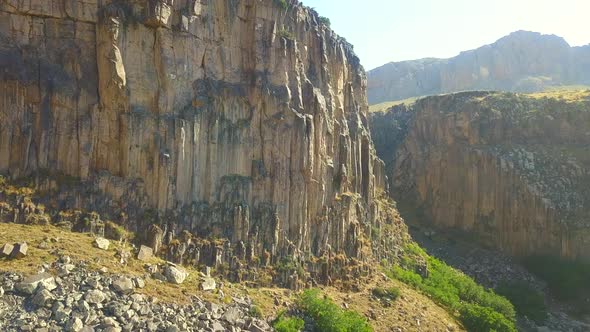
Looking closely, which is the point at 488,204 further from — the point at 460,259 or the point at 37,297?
the point at 37,297

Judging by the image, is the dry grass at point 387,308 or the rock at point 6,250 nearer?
the rock at point 6,250

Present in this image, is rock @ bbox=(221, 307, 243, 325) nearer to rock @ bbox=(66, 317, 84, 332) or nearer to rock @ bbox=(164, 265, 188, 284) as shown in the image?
rock @ bbox=(164, 265, 188, 284)

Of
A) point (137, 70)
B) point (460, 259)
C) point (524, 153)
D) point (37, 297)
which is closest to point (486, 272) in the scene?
point (460, 259)

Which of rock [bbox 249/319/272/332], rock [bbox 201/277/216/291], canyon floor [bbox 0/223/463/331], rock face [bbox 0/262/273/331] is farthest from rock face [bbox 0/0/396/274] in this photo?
rock [bbox 249/319/272/332]

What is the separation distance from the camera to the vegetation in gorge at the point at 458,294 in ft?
131

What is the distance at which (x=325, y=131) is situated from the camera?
136 feet

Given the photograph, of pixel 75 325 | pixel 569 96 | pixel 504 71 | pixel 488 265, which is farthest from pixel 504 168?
pixel 504 71

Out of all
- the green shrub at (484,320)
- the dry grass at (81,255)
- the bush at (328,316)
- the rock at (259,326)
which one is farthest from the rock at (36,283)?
the green shrub at (484,320)

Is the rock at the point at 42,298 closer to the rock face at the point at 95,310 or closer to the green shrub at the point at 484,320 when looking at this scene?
the rock face at the point at 95,310

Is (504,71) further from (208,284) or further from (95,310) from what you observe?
(95,310)

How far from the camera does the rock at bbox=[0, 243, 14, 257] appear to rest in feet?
80.7

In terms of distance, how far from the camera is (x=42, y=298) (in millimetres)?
22484

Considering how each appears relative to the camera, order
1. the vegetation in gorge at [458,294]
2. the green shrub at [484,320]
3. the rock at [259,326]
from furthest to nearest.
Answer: the vegetation in gorge at [458,294] → the green shrub at [484,320] → the rock at [259,326]

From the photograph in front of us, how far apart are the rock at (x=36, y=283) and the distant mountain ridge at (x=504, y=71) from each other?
131 metres
